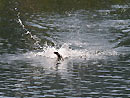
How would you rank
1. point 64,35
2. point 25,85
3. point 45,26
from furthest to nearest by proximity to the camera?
point 45,26, point 64,35, point 25,85

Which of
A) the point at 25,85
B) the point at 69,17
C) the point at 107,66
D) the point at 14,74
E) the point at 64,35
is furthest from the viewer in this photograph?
the point at 69,17

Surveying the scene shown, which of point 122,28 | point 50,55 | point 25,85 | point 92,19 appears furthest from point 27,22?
point 25,85

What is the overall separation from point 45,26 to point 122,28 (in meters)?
6.63

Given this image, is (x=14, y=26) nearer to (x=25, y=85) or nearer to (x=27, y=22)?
(x=27, y=22)

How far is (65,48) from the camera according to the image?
130 feet

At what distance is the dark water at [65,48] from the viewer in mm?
27734

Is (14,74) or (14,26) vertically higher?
(14,26)

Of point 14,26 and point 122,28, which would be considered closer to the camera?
point 122,28

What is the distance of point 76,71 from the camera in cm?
3212

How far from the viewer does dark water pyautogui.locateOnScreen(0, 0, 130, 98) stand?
27734mm

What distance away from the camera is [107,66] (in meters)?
33.3

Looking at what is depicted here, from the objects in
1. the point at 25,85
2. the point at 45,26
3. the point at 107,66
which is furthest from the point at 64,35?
the point at 25,85

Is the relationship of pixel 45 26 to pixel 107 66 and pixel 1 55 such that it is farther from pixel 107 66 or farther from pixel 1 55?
pixel 107 66

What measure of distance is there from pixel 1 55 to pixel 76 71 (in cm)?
733
